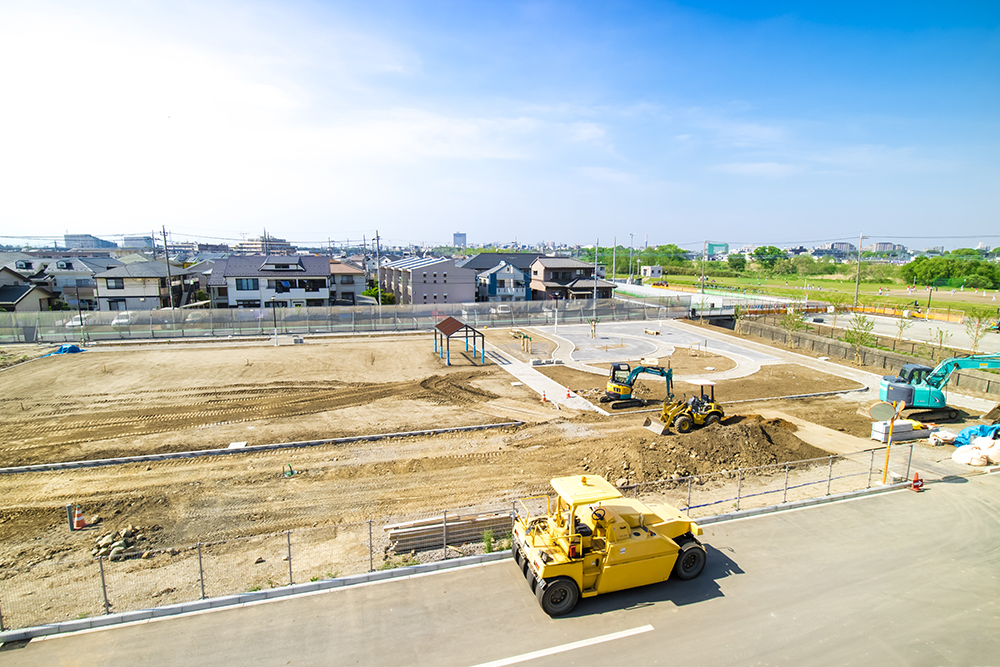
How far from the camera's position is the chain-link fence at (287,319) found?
4284 cm

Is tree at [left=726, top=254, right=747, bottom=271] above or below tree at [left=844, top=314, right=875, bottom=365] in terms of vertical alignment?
above

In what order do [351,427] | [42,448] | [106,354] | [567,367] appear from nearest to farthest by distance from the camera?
[42,448]
[351,427]
[567,367]
[106,354]

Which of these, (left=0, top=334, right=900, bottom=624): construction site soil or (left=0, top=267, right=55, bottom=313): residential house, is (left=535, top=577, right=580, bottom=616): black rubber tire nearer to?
(left=0, top=334, right=900, bottom=624): construction site soil

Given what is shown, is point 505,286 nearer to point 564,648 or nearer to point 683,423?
point 683,423

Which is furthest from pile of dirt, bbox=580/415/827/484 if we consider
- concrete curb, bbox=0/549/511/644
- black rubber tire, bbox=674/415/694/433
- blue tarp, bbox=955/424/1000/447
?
concrete curb, bbox=0/549/511/644

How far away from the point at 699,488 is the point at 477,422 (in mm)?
10488

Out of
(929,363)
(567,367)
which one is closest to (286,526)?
(567,367)

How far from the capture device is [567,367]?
112ft

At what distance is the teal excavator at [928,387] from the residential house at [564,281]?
46.8m

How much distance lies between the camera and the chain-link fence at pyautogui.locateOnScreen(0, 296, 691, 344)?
42844 millimetres

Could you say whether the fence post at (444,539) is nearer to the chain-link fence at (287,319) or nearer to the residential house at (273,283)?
the chain-link fence at (287,319)

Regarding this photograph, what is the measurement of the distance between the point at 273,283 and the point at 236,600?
54.9 meters

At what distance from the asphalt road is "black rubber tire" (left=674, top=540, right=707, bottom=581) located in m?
0.26

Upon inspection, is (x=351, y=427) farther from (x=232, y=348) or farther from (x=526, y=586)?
(x=232, y=348)
